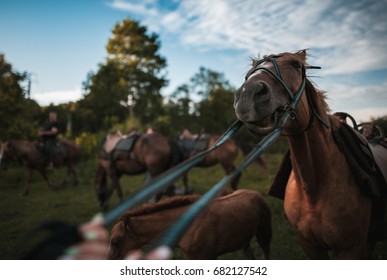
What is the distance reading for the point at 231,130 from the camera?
181 centimetres

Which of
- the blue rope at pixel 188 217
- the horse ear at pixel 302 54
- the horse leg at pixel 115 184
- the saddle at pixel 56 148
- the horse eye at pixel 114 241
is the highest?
the horse ear at pixel 302 54

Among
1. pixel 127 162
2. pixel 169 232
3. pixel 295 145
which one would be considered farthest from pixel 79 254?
pixel 127 162

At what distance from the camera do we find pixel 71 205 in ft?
23.4

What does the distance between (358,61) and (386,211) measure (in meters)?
1.74

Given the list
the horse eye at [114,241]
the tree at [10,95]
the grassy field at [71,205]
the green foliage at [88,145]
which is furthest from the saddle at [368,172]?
the green foliage at [88,145]

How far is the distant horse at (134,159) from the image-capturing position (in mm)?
6949

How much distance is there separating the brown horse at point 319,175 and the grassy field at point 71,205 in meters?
1.79

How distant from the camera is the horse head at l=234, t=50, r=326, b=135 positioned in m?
1.56

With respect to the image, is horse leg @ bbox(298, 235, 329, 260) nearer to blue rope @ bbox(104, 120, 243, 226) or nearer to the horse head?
the horse head

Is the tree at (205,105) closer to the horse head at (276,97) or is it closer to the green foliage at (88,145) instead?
the green foliage at (88,145)

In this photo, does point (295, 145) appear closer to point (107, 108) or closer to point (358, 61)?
point (358, 61)

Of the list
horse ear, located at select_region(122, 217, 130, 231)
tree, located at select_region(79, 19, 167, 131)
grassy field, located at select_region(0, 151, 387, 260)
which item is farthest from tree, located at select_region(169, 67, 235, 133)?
horse ear, located at select_region(122, 217, 130, 231)

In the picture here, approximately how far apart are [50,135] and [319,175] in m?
9.31

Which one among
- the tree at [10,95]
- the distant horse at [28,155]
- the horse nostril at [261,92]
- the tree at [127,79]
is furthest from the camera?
the tree at [127,79]
